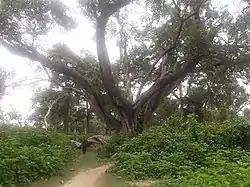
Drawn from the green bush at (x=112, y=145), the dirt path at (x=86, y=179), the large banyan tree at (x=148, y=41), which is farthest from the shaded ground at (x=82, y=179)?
the large banyan tree at (x=148, y=41)

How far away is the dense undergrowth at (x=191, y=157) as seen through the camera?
201 inches

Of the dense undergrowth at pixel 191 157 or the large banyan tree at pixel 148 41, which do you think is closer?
the dense undergrowth at pixel 191 157

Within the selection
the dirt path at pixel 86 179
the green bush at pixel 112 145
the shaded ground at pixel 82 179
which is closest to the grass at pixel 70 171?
the shaded ground at pixel 82 179

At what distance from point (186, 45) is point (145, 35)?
13.0 feet

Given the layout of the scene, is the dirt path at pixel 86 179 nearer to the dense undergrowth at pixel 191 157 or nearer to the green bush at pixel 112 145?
the dense undergrowth at pixel 191 157

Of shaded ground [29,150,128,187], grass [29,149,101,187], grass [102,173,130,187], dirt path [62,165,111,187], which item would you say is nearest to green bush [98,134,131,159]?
grass [29,149,101,187]

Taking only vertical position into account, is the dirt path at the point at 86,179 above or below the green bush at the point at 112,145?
below

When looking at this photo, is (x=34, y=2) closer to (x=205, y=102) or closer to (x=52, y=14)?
(x=52, y=14)

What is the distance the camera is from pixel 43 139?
11.0 metres

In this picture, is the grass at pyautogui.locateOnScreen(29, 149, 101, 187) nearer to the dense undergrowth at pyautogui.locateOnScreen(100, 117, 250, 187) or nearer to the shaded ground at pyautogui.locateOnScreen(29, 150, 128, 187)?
the shaded ground at pyautogui.locateOnScreen(29, 150, 128, 187)

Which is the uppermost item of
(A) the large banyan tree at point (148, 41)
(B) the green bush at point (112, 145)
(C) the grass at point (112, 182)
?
(A) the large banyan tree at point (148, 41)

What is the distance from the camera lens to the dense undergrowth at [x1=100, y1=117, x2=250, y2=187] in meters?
5.10

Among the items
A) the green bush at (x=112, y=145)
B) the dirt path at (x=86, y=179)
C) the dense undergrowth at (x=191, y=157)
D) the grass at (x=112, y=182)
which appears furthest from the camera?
the green bush at (x=112, y=145)

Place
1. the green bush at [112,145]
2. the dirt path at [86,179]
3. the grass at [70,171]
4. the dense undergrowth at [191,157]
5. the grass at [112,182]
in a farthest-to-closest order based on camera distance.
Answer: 1. the green bush at [112,145]
2. the dirt path at [86,179]
3. the grass at [70,171]
4. the grass at [112,182]
5. the dense undergrowth at [191,157]
